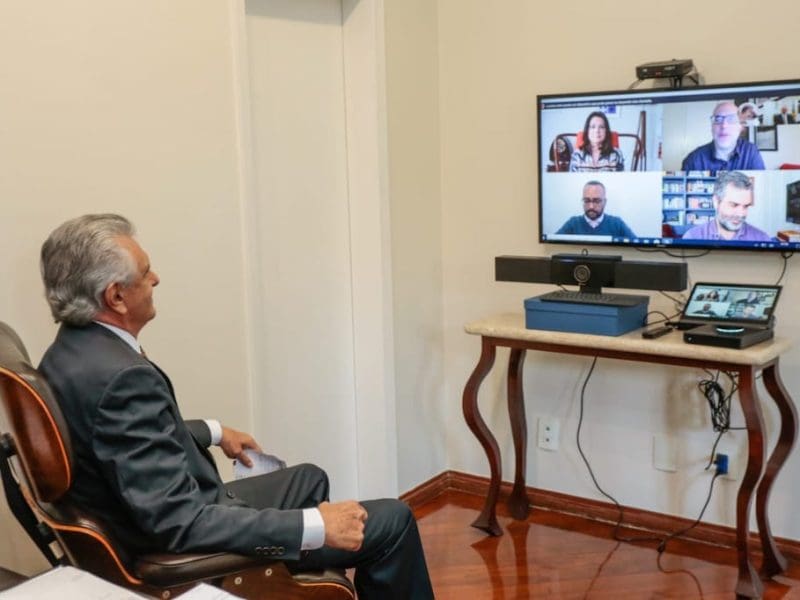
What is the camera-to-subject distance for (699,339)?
2.78m

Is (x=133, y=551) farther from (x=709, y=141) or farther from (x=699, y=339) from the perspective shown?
(x=709, y=141)

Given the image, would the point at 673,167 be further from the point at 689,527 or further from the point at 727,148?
the point at 689,527

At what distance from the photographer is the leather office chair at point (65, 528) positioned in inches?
66.3

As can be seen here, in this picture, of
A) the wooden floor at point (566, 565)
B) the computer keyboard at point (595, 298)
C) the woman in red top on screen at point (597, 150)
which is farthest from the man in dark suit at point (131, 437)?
the woman in red top on screen at point (597, 150)

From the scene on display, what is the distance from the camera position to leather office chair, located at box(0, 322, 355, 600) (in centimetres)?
168

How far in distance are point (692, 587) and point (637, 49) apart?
5.89 ft

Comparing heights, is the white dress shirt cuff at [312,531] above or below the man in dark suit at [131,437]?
below

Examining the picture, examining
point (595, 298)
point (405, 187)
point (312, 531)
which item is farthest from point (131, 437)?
point (405, 187)

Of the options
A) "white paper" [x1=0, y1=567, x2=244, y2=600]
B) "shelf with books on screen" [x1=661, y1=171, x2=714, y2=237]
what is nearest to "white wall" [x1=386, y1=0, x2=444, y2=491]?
"shelf with books on screen" [x1=661, y1=171, x2=714, y2=237]

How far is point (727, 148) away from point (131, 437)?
6.89 ft

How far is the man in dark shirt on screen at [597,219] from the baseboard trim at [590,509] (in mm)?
1027

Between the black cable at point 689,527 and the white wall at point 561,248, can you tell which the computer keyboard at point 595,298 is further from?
the black cable at point 689,527

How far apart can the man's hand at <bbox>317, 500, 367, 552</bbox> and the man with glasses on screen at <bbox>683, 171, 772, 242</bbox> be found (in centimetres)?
168

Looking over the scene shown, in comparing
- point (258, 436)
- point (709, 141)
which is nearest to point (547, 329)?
point (709, 141)
